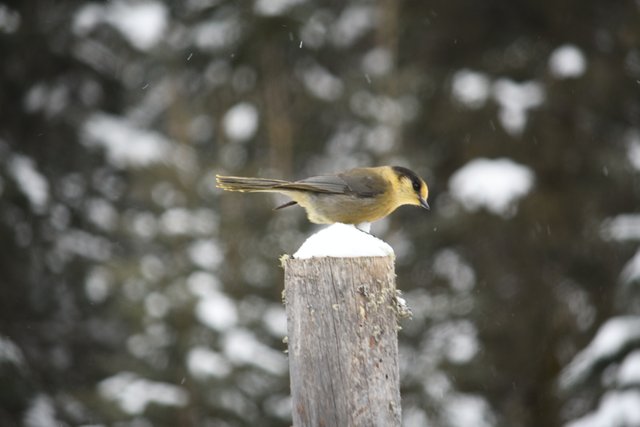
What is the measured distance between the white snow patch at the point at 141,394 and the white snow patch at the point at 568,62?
472 centimetres

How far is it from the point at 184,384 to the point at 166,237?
1.35m

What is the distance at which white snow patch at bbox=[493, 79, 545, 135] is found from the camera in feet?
27.3

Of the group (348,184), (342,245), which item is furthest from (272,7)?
(342,245)

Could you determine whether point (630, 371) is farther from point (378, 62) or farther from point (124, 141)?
point (124, 141)

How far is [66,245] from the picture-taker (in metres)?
10.6

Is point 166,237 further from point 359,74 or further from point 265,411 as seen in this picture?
point 359,74

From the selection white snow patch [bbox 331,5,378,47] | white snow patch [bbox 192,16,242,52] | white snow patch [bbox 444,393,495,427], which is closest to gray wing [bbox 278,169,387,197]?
white snow patch [bbox 444,393,495,427]

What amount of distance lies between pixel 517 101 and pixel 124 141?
4.55 meters

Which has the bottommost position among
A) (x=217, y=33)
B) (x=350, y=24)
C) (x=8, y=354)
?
(x=8, y=354)

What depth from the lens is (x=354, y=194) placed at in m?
4.37

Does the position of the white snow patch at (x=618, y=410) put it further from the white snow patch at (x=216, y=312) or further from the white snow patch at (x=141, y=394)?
the white snow patch at (x=141, y=394)

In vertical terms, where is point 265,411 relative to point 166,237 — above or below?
below

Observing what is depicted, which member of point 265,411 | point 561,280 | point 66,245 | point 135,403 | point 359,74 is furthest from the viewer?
point 66,245

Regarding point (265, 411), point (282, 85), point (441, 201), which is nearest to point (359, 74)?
point (282, 85)
